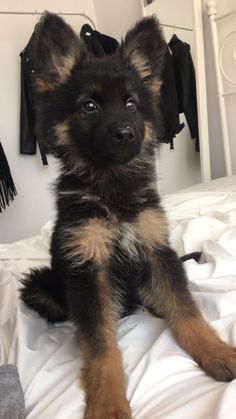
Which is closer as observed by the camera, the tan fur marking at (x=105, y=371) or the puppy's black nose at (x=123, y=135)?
the tan fur marking at (x=105, y=371)

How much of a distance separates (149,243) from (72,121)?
53 centimetres

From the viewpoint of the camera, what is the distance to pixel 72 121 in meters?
1.43

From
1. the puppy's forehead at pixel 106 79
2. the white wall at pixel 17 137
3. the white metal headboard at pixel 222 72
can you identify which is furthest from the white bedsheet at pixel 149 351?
the white wall at pixel 17 137

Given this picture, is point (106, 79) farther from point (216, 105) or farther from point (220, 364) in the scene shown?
point (216, 105)

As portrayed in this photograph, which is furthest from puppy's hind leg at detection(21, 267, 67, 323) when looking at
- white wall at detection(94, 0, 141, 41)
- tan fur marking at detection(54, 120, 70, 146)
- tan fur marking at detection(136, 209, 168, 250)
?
white wall at detection(94, 0, 141, 41)

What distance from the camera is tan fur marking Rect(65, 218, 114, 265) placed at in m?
1.28

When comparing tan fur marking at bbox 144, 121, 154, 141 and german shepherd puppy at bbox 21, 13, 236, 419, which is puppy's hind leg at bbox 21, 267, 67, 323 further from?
tan fur marking at bbox 144, 121, 154, 141

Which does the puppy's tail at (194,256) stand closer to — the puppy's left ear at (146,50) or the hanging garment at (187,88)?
the puppy's left ear at (146,50)

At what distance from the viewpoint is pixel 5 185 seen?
4.25 metres

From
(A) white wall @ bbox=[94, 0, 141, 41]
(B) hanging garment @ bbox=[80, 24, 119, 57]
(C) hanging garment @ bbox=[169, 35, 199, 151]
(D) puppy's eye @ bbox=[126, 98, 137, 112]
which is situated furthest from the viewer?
(A) white wall @ bbox=[94, 0, 141, 41]

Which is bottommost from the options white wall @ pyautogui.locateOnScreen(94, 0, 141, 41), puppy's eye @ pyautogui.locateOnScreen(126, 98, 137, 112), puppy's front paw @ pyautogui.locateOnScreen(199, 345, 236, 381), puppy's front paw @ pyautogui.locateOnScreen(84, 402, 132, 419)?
puppy's front paw @ pyautogui.locateOnScreen(84, 402, 132, 419)

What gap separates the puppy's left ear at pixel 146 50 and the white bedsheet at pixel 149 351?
2.65 ft

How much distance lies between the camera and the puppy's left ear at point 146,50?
1503 millimetres

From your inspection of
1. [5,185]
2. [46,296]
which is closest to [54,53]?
[46,296]
